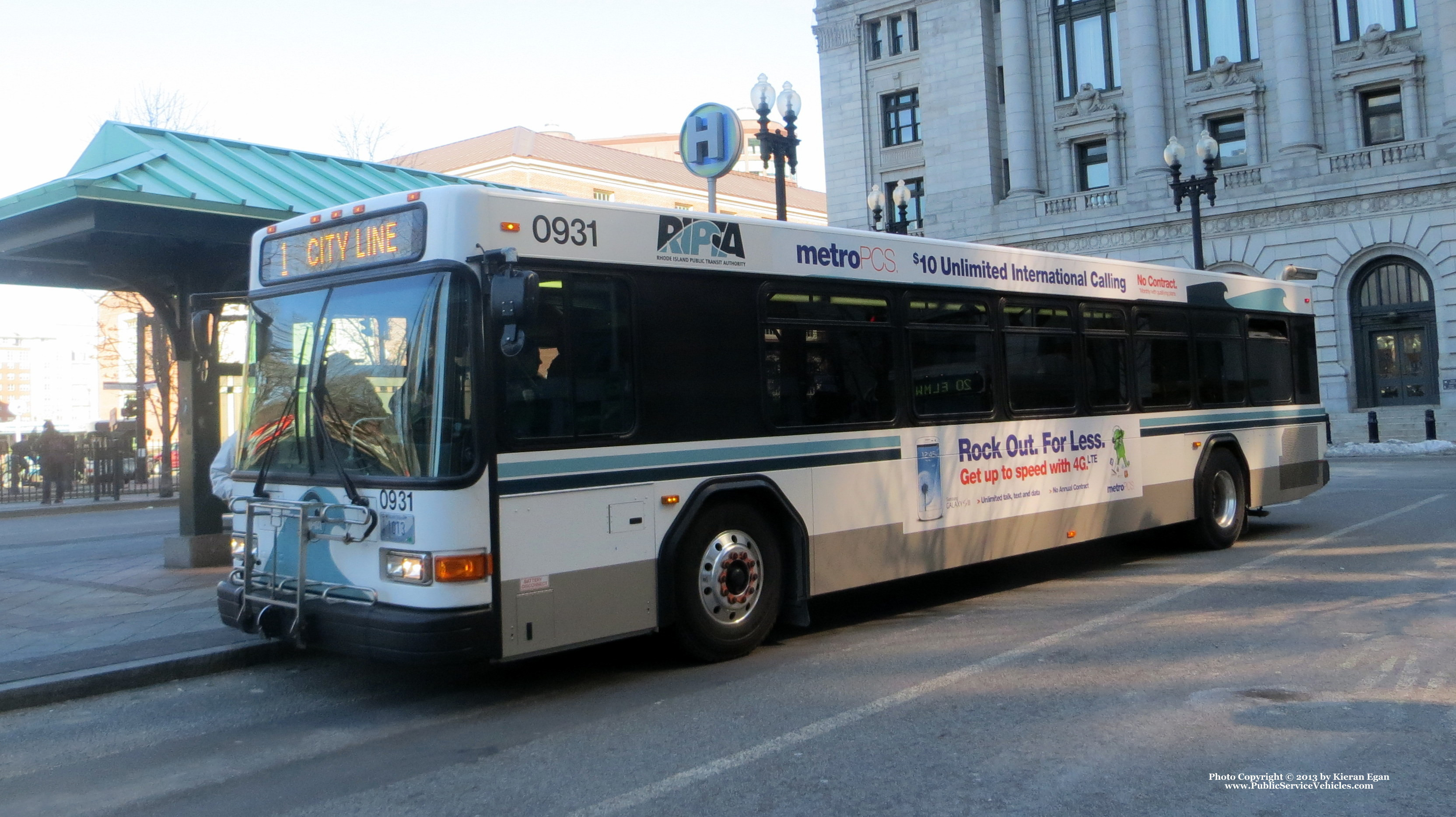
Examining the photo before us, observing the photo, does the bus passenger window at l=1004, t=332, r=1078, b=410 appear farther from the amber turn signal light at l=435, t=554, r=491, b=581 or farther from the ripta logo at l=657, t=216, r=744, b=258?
the amber turn signal light at l=435, t=554, r=491, b=581

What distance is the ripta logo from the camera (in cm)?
721

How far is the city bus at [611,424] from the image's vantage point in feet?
20.3

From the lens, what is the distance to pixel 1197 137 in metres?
41.0

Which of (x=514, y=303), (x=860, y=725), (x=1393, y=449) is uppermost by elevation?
(x=514, y=303)

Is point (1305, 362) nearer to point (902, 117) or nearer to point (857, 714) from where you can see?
point (857, 714)

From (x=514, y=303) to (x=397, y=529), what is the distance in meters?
1.44

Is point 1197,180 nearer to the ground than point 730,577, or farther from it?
farther from it

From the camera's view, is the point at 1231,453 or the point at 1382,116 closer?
the point at 1231,453

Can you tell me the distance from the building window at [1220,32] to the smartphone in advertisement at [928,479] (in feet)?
124

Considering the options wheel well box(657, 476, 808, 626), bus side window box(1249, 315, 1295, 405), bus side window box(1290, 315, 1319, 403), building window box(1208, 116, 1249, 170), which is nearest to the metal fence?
wheel well box(657, 476, 808, 626)

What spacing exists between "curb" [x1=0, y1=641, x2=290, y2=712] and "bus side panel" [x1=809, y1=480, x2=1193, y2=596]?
12.9ft

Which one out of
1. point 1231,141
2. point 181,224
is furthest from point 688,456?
point 1231,141

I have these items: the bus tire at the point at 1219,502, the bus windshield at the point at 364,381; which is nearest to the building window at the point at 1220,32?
the bus tire at the point at 1219,502

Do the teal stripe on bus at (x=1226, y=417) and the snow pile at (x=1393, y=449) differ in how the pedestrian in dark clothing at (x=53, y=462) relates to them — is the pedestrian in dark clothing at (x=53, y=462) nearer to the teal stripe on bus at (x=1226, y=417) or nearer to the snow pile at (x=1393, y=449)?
the teal stripe on bus at (x=1226, y=417)
